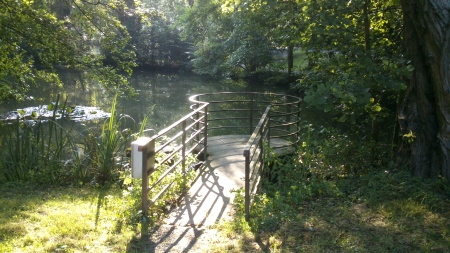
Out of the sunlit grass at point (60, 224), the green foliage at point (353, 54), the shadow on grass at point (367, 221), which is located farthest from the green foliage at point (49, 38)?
the shadow on grass at point (367, 221)

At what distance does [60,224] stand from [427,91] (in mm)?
5436

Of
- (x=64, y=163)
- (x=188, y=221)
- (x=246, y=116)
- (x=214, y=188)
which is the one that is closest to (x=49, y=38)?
(x=64, y=163)

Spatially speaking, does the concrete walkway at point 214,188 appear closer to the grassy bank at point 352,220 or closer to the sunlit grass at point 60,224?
the grassy bank at point 352,220

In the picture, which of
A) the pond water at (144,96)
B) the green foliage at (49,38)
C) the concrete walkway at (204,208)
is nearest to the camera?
the concrete walkway at (204,208)

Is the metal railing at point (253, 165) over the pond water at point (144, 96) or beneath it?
over

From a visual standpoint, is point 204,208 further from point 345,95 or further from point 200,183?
point 345,95

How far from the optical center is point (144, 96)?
27.4 metres

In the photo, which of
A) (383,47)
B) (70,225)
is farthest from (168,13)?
(70,225)

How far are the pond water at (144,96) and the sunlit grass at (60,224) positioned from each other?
903cm

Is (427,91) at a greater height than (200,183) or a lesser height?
greater

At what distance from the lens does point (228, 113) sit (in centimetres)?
2305

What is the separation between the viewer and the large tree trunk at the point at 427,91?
6234mm

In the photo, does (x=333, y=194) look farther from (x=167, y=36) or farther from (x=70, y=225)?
(x=167, y=36)

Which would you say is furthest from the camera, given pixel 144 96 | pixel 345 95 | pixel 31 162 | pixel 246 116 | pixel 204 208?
pixel 144 96
